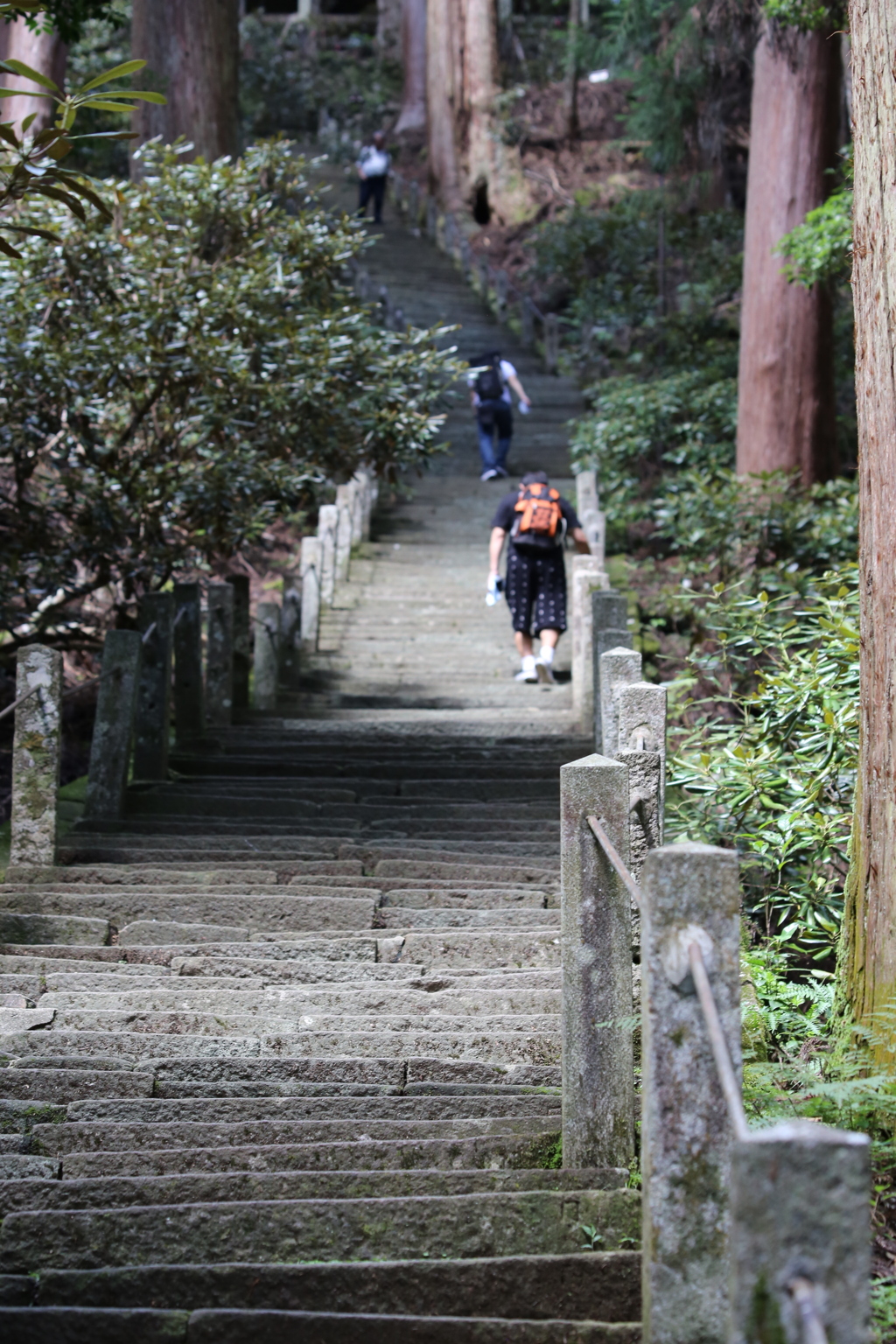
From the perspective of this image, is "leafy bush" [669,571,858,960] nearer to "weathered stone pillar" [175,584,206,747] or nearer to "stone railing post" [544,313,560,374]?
"weathered stone pillar" [175,584,206,747]

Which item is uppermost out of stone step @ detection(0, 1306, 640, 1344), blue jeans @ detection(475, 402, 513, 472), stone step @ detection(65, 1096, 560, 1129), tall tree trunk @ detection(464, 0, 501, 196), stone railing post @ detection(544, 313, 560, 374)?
tall tree trunk @ detection(464, 0, 501, 196)

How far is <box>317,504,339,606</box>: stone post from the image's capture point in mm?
13484

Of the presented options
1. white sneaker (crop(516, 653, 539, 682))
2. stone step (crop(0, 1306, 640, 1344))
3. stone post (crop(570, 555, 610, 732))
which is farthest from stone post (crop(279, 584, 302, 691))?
stone step (crop(0, 1306, 640, 1344))

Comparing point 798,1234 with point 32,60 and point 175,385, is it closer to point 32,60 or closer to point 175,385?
point 175,385

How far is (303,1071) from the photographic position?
4148 mm

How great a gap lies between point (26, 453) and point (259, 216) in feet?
8.85

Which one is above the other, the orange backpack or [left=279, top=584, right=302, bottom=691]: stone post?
the orange backpack

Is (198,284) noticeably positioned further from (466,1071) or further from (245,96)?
(245,96)

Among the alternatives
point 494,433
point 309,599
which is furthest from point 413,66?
point 309,599

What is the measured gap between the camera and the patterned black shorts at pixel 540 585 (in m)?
10.4

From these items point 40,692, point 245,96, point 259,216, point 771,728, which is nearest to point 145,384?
point 259,216

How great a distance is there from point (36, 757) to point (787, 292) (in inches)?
365

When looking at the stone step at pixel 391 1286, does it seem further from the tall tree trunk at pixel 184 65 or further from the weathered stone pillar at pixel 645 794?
the tall tree trunk at pixel 184 65

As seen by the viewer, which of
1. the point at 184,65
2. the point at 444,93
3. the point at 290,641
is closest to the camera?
the point at 290,641
